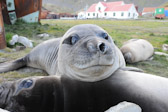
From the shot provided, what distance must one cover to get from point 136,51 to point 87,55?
3.34m

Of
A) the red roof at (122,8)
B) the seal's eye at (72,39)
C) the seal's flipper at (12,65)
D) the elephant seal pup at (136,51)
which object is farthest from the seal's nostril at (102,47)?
the red roof at (122,8)

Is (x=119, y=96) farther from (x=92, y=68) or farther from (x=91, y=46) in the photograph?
(x=91, y=46)

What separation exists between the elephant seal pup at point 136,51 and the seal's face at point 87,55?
8.31ft

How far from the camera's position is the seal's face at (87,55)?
1785mm

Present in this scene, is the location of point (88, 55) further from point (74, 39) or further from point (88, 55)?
point (74, 39)

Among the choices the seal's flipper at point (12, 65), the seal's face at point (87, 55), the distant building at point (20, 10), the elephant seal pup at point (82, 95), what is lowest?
the seal's flipper at point (12, 65)

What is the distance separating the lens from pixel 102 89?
195 cm

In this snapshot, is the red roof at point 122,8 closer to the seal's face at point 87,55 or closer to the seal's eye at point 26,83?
the seal's face at point 87,55

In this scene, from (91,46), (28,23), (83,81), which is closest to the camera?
(91,46)

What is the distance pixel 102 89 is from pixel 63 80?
46 centimetres

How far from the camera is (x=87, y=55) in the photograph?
5.90 feet

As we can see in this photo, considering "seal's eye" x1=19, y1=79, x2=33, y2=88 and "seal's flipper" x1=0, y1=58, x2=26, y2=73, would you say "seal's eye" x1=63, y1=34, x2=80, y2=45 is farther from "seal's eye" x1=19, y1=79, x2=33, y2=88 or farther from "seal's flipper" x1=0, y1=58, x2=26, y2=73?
"seal's flipper" x1=0, y1=58, x2=26, y2=73

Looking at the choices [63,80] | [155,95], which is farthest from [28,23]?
[155,95]

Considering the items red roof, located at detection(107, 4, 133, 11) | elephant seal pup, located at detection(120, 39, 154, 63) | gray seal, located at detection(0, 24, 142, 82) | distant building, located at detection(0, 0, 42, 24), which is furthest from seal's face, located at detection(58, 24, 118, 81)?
red roof, located at detection(107, 4, 133, 11)
